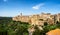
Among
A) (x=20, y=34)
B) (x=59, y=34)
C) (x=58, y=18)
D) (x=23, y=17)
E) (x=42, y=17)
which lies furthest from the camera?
(x=23, y=17)

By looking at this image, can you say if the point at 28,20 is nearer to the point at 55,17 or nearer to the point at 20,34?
the point at 55,17

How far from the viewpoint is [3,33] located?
16188 millimetres

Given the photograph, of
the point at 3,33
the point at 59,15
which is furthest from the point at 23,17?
the point at 3,33

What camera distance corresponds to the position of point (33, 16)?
29.5 meters

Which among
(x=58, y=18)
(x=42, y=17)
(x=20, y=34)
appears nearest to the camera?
(x=20, y=34)

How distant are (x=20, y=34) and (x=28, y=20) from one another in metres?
15.9

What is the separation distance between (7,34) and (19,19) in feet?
64.5

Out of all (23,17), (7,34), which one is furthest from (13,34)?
(23,17)

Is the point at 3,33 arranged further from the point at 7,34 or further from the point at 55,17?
the point at 55,17

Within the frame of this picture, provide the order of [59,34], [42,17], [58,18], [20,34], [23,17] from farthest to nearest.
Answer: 1. [23,17]
2. [42,17]
3. [58,18]
4. [20,34]
5. [59,34]

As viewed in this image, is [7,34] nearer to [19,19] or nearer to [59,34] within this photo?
[59,34]

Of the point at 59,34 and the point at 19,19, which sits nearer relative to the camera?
the point at 59,34

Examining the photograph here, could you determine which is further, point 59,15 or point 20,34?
point 59,15

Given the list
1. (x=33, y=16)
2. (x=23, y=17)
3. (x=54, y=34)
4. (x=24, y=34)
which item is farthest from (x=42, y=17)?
(x=54, y=34)
